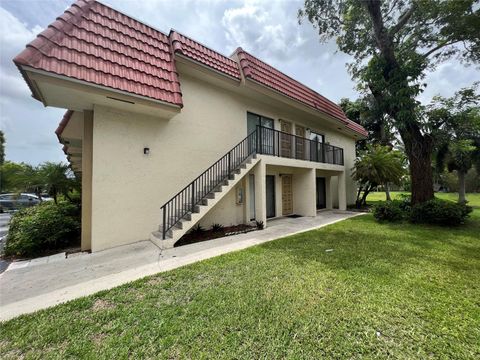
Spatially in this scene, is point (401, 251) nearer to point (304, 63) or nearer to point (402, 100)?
point (402, 100)

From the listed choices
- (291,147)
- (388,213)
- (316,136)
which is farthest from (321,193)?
(291,147)

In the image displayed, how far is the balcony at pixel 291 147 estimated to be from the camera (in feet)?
27.6

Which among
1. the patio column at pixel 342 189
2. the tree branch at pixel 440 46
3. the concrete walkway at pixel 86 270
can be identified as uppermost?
the tree branch at pixel 440 46

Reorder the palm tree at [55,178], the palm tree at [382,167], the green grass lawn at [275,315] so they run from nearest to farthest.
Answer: the green grass lawn at [275,315]
the palm tree at [55,178]
the palm tree at [382,167]

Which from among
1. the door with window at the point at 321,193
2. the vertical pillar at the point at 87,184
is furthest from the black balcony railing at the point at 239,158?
the vertical pillar at the point at 87,184

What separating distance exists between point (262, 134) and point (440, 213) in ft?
25.4

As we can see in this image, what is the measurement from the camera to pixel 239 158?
8.49 metres

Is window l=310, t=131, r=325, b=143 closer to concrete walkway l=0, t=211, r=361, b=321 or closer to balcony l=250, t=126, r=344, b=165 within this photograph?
balcony l=250, t=126, r=344, b=165

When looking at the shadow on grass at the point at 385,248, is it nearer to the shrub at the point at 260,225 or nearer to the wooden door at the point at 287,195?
the shrub at the point at 260,225

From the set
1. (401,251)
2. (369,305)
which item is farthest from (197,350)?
(401,251)

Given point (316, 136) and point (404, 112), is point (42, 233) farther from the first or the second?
point (316, 136)

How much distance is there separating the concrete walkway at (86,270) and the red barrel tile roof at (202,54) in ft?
20.6

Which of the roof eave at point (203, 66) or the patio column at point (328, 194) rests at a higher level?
the roof eave at point (203, 66)

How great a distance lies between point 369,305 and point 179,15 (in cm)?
1079
